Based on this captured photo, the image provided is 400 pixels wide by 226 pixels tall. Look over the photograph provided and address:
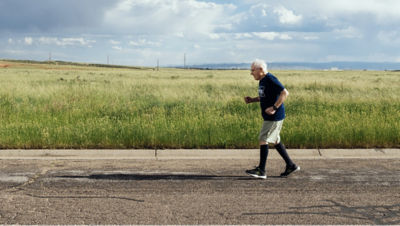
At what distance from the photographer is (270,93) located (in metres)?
5.57

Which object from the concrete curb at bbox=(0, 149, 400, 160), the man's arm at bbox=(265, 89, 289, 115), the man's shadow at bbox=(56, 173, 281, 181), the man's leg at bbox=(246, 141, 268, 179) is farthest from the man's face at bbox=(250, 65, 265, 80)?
the concrete curb at bbox=(0, 149, 400, 160)

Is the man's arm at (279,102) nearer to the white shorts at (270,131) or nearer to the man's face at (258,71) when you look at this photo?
the white shorts at (270,131)

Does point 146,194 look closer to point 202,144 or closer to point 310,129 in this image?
point 202,144

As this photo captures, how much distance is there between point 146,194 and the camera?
4.89 metres

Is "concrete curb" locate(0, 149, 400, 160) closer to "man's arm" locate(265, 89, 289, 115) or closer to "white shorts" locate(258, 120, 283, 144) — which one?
"white shorts" locate(258, 120, 283, 144)

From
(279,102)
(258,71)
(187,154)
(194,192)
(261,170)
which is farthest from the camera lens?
(187,154)

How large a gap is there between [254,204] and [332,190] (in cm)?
121

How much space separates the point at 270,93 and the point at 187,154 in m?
2.31

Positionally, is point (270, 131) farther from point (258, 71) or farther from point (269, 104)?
point (258, 71)

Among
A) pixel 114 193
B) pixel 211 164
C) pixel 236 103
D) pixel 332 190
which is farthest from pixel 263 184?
pixel 236 103

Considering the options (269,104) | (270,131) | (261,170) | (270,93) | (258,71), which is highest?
(258,71)

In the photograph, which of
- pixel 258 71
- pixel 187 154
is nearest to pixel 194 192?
pixel 258 71

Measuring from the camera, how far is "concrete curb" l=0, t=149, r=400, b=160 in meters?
7.11

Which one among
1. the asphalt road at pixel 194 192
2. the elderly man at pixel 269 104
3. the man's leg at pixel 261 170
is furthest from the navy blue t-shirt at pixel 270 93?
the asphalt road at pixel 194 192
